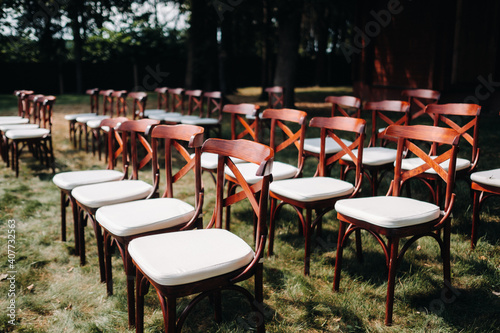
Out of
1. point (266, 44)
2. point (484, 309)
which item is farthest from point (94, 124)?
point (266, 44)

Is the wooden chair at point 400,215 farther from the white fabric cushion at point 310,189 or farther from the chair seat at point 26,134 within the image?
the chair seat at point 26,134

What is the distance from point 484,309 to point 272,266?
136cm

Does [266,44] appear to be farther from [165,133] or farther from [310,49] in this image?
[310,49]

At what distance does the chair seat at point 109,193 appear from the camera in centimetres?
274

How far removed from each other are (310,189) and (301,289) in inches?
26.2

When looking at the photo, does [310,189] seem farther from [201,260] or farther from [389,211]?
[201,260]

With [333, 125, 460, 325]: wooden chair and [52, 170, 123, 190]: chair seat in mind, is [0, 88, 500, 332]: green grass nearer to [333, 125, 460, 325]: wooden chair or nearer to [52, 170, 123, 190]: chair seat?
[333, 125, 460, 325]: wooden chair

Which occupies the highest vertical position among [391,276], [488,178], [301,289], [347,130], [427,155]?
[347,130]

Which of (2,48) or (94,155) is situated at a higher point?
(2,48)

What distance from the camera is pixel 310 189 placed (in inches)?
117

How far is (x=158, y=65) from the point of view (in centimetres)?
1828

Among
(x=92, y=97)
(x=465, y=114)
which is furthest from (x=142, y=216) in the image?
(x=92, y=97)

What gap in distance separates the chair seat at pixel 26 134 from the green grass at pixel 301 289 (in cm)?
180

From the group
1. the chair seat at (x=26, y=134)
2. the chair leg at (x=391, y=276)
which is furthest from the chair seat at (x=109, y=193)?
the chair seat at (x=26, y=134)
